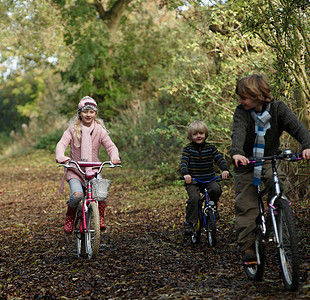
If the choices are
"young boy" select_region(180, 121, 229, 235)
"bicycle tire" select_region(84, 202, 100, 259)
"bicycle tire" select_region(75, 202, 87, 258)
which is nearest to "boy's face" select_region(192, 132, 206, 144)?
"young boy" select_region(180, 121, 229, 235)

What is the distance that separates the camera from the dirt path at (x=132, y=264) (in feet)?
13.5

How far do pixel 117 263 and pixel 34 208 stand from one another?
5389 mm

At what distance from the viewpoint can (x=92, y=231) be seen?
17.7 ft

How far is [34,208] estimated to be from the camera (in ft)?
33.4

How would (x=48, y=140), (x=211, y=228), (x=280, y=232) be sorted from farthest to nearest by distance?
(x=48, y=140) < (x=211, y=228) < (x=280, y=232)

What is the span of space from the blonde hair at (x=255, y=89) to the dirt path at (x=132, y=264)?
1.54 metres

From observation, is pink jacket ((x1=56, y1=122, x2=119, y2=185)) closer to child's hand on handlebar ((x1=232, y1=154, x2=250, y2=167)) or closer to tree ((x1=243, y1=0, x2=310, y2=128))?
child's hand on handlebar ((x1=232, y1=154, x2=250, y2=167))

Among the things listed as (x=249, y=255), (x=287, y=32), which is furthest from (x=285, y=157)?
(x=287, y=32)

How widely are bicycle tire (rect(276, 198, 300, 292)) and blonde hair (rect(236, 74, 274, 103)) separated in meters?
0.87

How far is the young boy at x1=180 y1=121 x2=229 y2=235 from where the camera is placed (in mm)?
5867

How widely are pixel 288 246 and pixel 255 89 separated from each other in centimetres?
129

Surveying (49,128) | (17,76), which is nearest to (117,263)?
(49,128)

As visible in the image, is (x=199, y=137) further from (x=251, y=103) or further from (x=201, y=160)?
(x=251, y=103)

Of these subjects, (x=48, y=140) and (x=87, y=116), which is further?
(x=48, y=140)
